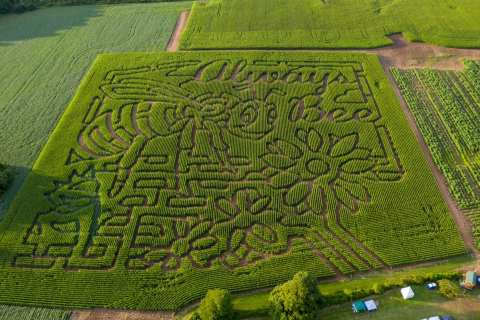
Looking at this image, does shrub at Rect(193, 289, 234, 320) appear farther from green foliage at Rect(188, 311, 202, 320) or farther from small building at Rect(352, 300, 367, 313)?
small building at Rect(352, 300, 367, 313)

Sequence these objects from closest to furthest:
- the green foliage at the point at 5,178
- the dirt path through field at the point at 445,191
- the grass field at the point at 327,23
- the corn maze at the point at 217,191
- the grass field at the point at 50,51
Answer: the corn maze at the point at 217,191 → the dirt path through field at the point at 445,191 → the green foliage at the point at 5,178 → the grass field at the point at 50,51 → the grass field at the point at 327,23

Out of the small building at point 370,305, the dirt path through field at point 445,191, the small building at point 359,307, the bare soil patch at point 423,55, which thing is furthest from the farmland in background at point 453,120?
the small building at point 359,307

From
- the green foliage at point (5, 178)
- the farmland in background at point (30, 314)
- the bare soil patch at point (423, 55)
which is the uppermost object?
the bare soil patch at point (423, 55)

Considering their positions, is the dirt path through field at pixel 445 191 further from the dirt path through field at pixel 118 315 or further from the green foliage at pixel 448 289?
the dirt path through field at pixel 118 315

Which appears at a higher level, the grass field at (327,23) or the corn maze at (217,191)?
the grass field at (327,23)

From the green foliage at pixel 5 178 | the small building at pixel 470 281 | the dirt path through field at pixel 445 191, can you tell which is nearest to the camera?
the small building at pixel 470 281

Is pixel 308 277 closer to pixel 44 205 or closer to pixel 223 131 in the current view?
pixel 223 131

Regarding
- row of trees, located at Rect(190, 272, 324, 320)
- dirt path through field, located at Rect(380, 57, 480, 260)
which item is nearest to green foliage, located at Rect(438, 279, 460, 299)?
dirt path through field, located at Rect(380, 57, 480, 260)
